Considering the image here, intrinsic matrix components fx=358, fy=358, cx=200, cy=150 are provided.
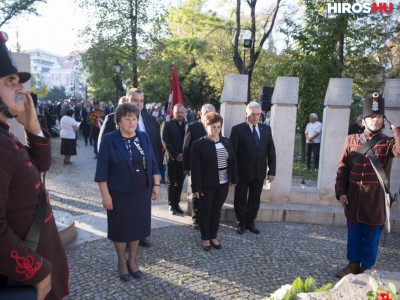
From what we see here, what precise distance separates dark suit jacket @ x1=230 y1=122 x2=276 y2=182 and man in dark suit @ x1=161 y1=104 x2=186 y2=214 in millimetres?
1093

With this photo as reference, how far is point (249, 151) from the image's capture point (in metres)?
5.30

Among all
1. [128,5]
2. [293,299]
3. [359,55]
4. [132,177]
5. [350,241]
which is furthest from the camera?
[128,5]

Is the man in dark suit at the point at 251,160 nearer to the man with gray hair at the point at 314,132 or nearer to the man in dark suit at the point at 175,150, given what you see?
the man in dark suit at the point at 175,150

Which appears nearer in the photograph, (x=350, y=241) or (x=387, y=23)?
(x=350, y=241)

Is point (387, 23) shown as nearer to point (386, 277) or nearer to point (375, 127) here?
point (375, 127)

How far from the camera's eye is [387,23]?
58.7 ft

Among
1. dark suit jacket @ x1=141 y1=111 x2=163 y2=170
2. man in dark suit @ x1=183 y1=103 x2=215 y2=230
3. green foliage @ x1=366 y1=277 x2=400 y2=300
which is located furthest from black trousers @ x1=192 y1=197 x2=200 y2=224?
green foliage @ x1=366 y1=277 x2=400 y2=300

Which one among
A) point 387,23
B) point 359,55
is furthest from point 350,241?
point 387,23

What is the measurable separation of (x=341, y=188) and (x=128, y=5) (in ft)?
69.7

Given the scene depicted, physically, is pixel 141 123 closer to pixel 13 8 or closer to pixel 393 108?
pixel 393 108

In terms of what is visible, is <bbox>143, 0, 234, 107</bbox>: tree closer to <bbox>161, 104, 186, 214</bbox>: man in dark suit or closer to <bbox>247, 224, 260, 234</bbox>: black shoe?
<bbox>161, 104, 186, 214</bbox>: man in dark suit

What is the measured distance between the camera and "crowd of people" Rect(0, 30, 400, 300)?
159 centimetres

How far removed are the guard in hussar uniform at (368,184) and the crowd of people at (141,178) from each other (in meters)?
0.01

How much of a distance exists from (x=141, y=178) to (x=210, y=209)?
1.33m
